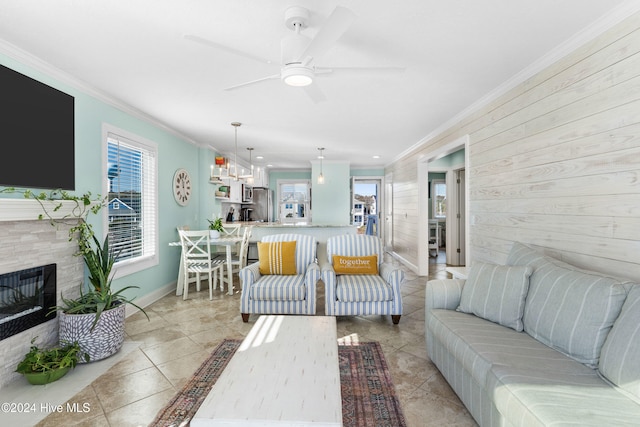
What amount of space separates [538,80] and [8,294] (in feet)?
14.4

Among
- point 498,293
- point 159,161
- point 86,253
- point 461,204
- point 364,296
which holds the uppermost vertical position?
point 159,161

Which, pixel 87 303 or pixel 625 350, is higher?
pixel 625 350

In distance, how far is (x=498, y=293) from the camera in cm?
203

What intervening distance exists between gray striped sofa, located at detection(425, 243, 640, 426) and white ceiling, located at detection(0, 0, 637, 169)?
5.06 feet

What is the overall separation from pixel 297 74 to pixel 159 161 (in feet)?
10.4

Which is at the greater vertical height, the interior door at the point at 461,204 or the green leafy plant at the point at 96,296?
the interior door at the point at 461,204

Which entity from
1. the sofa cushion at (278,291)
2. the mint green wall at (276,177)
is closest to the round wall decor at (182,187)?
the sofa cushion at (278,291)

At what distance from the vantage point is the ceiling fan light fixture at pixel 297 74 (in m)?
1.81

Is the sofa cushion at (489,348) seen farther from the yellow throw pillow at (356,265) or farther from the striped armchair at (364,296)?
the yellow throw pillow at (356,265)

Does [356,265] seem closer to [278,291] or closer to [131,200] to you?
[278,291]

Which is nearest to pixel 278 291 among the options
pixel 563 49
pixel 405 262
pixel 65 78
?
pixel 65 78

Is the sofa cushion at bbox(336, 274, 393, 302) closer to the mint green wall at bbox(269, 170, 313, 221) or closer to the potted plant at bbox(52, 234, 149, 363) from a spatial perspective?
the potted plant at bbox(52, 234, 149, 363)

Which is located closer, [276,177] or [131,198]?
[131,198]

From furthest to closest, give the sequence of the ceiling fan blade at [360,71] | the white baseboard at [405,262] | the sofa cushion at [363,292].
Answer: the white baseboard at [405,262] < the sofa cushion at [363,292] < the ceiling fan blade at [360,71]
